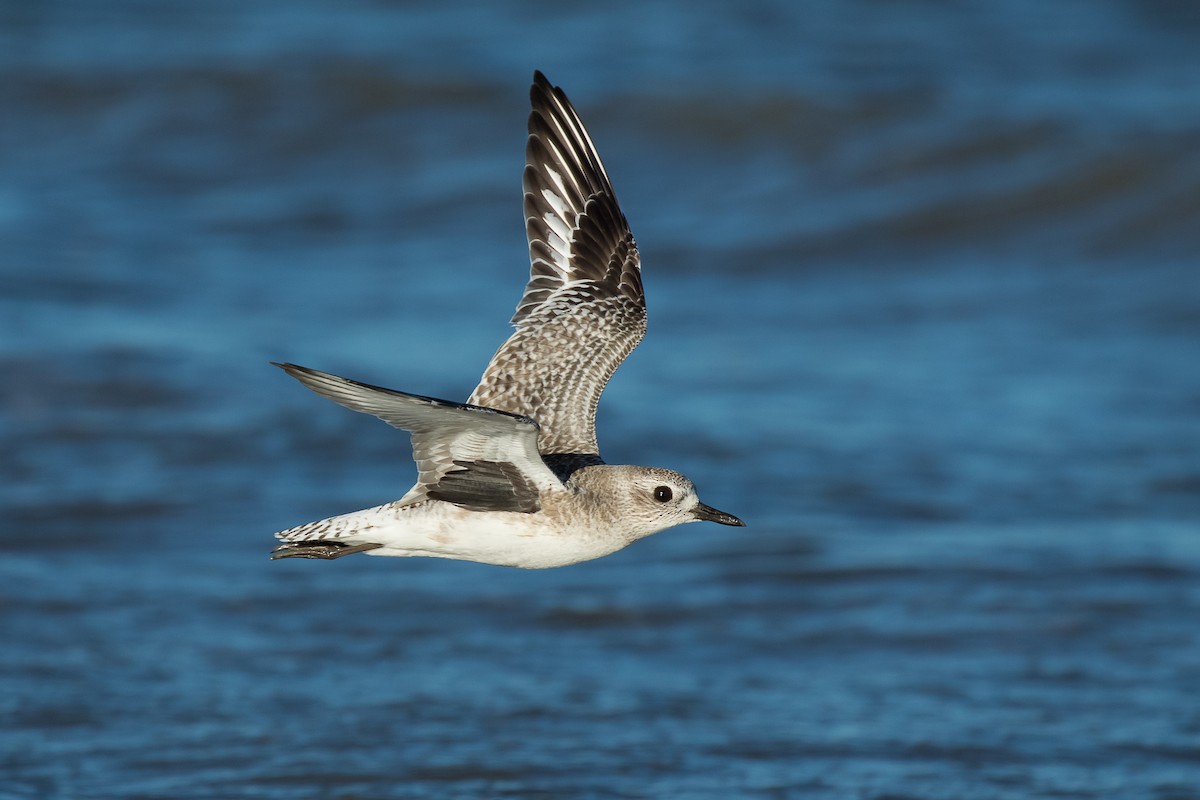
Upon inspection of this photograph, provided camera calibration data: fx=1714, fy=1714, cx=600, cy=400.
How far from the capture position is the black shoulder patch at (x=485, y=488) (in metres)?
5.72

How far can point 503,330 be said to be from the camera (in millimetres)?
13422

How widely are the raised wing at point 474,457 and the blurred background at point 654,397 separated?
2244mm

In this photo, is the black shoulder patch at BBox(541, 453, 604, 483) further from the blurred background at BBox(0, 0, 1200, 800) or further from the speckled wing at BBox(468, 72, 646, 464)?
the blurred background at BBox(0, 0, 1200, 800)

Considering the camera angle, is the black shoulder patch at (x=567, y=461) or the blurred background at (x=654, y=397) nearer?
the black shoulder patch at (x=567, y=461)

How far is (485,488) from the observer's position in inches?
227

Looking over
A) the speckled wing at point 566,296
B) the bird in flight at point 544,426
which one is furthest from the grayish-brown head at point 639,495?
the speckled wing at point 566,296

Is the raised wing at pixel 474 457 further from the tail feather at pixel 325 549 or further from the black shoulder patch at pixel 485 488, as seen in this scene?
the tail feather at pixel 325 549

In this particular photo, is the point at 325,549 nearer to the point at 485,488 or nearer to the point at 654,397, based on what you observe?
the point at 485,488

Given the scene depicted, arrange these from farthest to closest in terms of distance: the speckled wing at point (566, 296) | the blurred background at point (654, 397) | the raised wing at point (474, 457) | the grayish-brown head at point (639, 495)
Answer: the blurred background at point (654, 397) → the speckled wing at point (566, 296) → the grayish-brown head at point (639, 495) → the raised wing at point (474, 457)

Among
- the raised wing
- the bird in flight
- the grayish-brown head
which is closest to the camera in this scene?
the raised wing

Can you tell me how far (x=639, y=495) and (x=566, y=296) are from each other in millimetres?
1327

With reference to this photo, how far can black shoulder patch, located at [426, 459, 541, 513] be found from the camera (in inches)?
225

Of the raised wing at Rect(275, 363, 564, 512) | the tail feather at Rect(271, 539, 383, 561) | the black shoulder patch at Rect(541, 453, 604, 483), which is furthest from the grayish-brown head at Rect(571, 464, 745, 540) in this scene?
the tail feather at Rect(271, 539, 383, 561)

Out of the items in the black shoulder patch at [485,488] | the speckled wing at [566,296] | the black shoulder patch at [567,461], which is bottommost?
the black shoulder patch at [485,488]
